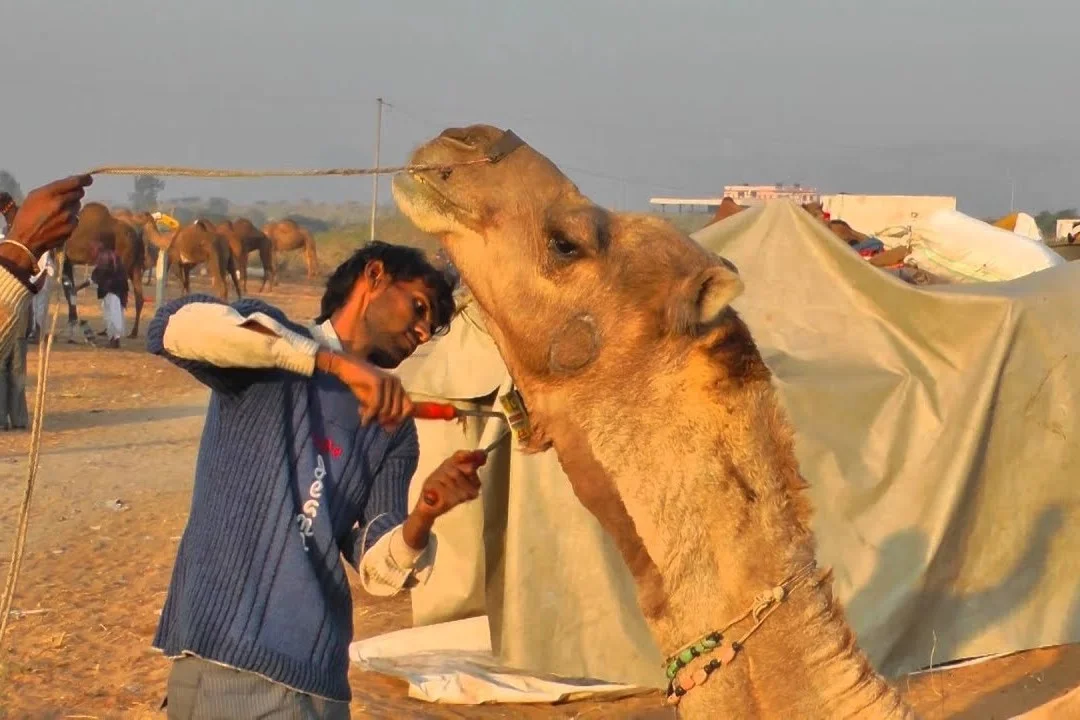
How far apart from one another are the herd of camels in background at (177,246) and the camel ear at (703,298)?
10084 mm

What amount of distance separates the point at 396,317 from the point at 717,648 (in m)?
1.14

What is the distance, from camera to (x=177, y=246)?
29.0 meters

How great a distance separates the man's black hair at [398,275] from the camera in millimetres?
3090

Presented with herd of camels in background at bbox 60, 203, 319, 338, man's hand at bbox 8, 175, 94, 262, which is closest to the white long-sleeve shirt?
man's hand at bbox 8, 175, 94, 262

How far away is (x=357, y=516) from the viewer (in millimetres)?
3037

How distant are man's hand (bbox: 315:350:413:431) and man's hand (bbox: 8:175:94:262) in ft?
1.95

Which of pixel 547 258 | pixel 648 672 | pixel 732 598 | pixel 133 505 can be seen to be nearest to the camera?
pixel 732 598

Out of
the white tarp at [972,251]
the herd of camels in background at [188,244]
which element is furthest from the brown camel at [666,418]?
the herd of camels in background at [188,244]

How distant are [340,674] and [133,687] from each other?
3238 millimetres

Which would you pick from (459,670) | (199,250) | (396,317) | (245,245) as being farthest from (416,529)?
(245,245)

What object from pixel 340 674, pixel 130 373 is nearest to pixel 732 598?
pixel 340 674

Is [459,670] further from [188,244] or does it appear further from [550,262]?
[188,244]

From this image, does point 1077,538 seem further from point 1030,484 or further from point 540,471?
point 540,471

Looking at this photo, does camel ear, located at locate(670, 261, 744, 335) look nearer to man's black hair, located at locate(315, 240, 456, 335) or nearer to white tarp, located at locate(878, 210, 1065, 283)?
man's black hair, located at locate(315, 240, 456, 335)
